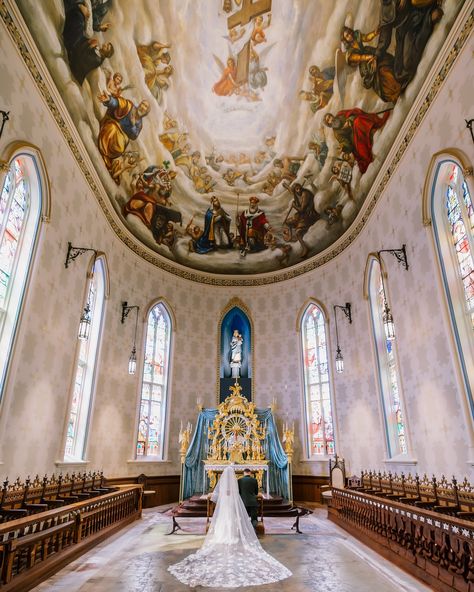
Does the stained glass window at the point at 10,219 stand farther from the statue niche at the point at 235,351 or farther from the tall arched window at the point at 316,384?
the tall arched window at the point at 316,384

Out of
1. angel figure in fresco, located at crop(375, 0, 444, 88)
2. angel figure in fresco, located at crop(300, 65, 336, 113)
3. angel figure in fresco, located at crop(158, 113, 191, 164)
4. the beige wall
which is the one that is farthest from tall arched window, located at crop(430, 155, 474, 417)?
angel figure in fresco, located at crop(158, 113, 191, 164)

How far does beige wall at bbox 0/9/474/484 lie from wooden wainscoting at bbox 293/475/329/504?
0.39 meters

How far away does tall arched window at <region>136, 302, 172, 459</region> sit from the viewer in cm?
1720

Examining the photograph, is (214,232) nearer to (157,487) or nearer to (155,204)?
(155,204)

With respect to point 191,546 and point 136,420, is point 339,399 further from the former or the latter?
point 191,546

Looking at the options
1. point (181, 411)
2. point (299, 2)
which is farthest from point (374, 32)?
point (181, 411)

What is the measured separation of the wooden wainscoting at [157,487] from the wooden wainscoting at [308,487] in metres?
5.09

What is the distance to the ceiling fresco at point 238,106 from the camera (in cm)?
1178

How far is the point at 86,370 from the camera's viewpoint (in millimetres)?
14648

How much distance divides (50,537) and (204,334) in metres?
13.8

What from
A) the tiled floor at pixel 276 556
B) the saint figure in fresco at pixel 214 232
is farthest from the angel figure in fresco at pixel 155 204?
the tiled floor at pixel 276 556

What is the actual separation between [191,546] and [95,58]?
13.5 m

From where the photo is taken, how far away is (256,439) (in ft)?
55.6

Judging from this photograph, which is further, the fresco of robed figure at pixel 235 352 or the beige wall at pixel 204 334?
the fresco of robed figure at pixel 235 352
